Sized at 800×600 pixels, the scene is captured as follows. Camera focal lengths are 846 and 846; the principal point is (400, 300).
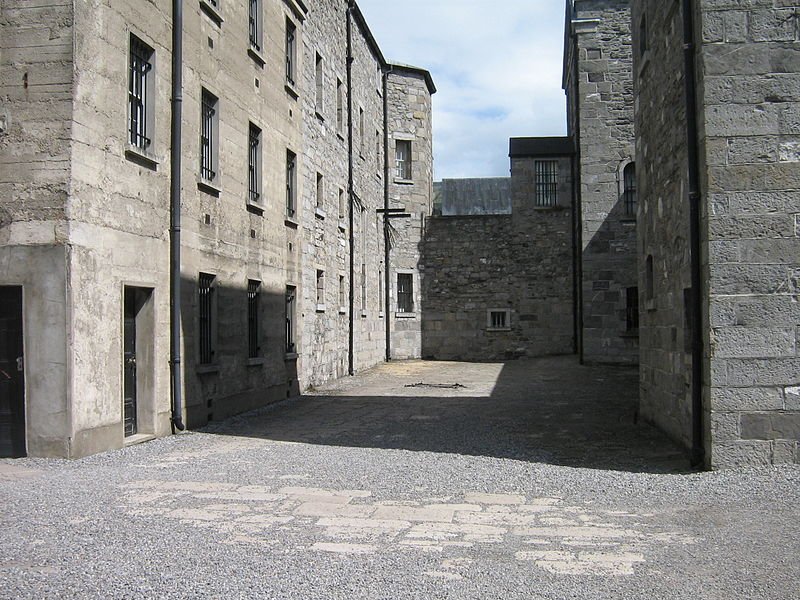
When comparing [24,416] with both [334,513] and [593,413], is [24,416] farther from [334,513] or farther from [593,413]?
[593,413]

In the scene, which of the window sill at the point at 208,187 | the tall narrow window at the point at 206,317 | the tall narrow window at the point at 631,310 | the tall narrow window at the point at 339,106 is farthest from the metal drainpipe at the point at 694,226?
the tall narrow window at the point at 631,310

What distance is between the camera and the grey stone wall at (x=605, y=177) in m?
22.6

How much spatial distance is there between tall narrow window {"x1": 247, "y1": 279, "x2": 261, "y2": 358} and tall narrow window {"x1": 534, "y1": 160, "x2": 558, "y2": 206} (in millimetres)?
15123

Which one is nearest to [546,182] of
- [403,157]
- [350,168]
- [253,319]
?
[403,157]

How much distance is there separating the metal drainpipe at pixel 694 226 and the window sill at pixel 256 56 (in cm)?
789

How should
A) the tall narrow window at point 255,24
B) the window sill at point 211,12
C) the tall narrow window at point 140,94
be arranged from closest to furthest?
the tall narrow window at point 140,94 < the window sill at point 211,12 < the tall narrow window at point 255,24

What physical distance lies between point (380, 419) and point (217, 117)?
5.18m

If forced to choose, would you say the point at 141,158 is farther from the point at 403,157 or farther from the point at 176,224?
the point at 403,157

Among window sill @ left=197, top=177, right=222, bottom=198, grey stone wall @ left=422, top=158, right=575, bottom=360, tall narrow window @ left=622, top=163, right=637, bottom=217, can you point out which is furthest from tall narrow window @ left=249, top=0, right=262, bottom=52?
grey stone wall @ left=422, top=158, right=575, bottom=360

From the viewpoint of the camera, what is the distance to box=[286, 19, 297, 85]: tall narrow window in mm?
16812

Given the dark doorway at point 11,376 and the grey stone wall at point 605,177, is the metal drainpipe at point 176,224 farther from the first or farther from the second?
the grey stone wall at point 605,177

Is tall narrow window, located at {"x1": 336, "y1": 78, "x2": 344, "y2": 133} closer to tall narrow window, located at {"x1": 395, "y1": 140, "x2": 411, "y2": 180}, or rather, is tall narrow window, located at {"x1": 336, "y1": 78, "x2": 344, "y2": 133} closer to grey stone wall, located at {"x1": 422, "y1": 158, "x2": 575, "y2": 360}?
tall narrow window, located at {"x1": 395, "y1": 140, "x2": 411, "y2": 180}

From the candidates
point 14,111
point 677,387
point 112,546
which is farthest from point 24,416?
point 677,387

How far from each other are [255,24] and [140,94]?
4.93 metres
